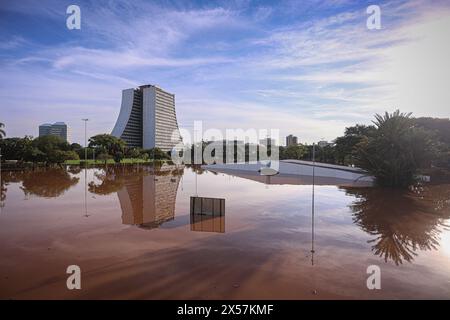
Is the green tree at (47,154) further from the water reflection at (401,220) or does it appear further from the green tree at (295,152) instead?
the water reflection at (401,220)

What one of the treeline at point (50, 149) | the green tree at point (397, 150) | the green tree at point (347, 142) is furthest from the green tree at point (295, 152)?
the treeline at point (50, 149)

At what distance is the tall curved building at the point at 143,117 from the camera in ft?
275

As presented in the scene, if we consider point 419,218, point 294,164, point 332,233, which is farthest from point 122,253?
point 294,164

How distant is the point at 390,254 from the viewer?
6.98 m

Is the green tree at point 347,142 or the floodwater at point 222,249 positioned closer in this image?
the floodwater at point 222,249

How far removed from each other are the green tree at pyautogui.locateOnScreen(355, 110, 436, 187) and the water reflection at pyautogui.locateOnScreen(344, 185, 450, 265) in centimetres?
295

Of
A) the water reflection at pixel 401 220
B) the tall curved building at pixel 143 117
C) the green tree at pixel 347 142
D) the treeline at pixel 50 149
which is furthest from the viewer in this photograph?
the tall curved building at pixel 143 117

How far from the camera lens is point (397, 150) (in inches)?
778

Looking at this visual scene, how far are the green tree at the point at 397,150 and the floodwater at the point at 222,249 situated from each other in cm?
681

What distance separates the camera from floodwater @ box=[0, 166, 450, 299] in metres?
5.12

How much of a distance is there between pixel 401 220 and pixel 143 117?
84.3 meters

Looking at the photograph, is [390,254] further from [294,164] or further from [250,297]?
[294,164]

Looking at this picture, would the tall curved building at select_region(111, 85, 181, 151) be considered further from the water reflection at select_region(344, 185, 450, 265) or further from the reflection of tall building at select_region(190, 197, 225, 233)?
the reflection of tall building at select_region(190, 197, 225, 233)
